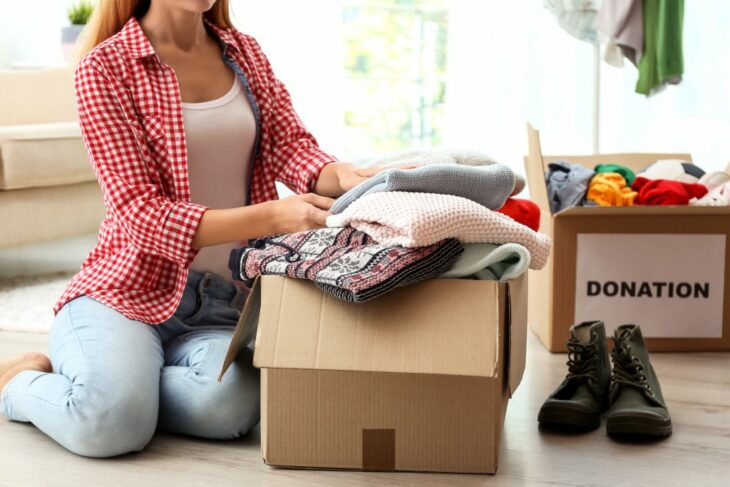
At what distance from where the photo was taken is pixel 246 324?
1416 mm

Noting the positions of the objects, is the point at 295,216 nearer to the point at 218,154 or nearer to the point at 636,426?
the point at 218,154

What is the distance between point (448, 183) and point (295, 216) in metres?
0.23

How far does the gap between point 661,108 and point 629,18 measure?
0.71 metres

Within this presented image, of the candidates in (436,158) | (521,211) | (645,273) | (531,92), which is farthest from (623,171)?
(531,92)

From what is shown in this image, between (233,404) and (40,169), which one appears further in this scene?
(40,169)

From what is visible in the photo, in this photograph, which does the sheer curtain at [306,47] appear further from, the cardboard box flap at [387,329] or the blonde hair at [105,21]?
the cardboard box flap at [387,329]

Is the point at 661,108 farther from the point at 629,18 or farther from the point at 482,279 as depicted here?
the point at 482,279

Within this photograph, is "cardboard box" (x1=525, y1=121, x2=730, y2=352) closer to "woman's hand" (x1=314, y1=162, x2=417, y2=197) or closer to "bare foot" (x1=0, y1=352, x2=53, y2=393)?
"woman's hand" (x1=314, y1=162, x2=417, y2=197)

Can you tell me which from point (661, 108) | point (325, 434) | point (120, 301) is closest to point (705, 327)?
point (325, 434)

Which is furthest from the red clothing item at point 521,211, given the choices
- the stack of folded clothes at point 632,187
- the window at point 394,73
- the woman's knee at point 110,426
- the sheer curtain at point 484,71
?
the window at point 394,73

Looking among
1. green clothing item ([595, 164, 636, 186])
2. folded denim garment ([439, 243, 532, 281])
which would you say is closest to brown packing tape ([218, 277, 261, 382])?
folded denim garment ([439, 243, 532, 281])

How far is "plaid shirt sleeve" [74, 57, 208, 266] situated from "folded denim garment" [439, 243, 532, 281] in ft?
1.29

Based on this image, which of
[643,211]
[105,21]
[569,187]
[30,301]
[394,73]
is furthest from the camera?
[394,73]

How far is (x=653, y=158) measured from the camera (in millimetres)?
2508
